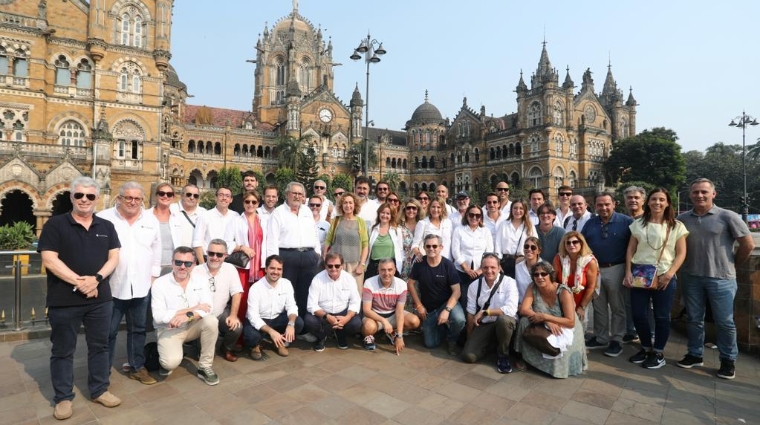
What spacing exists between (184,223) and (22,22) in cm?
3066

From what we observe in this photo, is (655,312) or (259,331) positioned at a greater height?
(655,312)

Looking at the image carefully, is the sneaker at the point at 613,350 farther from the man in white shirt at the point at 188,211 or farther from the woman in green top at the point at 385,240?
the man in white shirt at the point at 188,211

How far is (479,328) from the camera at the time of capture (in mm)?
5691

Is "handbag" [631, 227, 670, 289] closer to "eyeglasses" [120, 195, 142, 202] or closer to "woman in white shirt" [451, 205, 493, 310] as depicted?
"woman in white shirt" [451, 205, 493, 310]

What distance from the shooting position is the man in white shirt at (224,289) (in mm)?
5273

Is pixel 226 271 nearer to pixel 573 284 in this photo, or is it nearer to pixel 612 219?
pixel 573 284

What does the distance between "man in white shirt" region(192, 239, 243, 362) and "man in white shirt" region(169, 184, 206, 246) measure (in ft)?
2.97

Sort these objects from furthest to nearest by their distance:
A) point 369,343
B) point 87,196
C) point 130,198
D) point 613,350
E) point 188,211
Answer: point 188,211 < point 369,343 < point 613,350 < point 130,198 < point 87,196

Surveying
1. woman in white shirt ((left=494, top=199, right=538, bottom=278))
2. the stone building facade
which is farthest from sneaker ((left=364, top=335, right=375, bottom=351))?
the stone building facade

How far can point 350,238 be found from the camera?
6520mm

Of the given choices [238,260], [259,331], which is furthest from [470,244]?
[238,260]

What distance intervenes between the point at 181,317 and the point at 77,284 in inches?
46.1

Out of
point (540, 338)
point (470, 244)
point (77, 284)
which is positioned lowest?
point (540, 338)

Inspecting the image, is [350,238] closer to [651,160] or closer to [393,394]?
[393,394]
